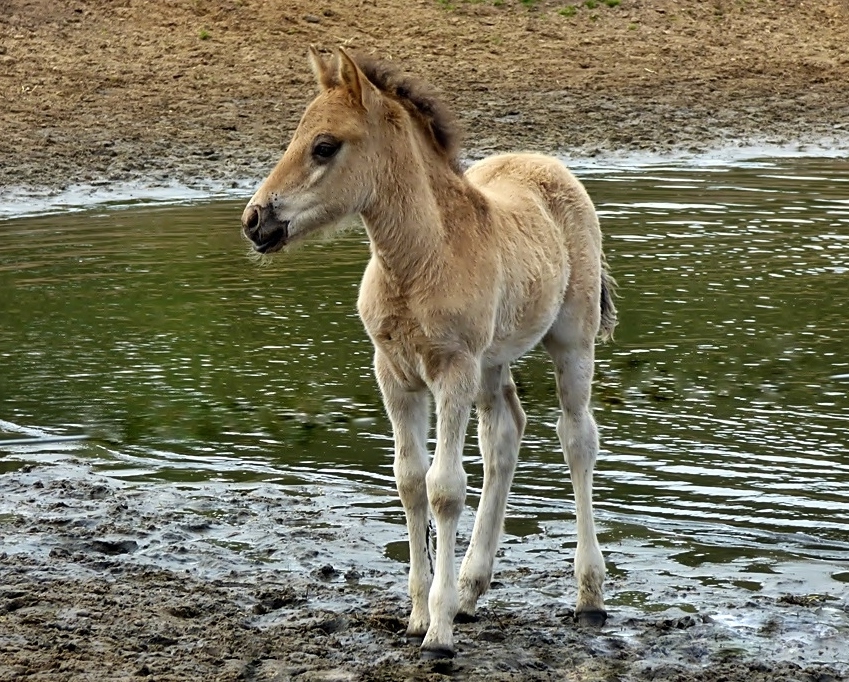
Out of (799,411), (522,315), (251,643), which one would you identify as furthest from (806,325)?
(251,643)

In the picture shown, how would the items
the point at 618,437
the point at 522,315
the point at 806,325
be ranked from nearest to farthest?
the point at 522,315, the point at 618,437, the point at 806,325

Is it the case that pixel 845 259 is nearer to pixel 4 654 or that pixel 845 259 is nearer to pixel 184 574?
pixel 184 574

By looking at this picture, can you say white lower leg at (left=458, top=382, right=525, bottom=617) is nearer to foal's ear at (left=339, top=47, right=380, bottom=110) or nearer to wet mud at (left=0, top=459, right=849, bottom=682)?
wet mud at (left=0, top=459, right=849, bottom=682)

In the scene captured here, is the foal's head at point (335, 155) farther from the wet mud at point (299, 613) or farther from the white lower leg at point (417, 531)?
the wet mud at point (299, 613)

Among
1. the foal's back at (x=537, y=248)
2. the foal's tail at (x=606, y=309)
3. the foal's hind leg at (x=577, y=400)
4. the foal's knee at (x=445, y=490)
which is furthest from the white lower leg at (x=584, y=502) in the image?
the foal's knee at (x=445, y=490)

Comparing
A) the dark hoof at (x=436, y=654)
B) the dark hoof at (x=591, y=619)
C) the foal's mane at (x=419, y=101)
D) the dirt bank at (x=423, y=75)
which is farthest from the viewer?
the dirt bank at (x=423, y=75)

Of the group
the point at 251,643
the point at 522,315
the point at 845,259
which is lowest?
the point at 845,259

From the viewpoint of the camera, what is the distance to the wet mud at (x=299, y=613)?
16.7 ft

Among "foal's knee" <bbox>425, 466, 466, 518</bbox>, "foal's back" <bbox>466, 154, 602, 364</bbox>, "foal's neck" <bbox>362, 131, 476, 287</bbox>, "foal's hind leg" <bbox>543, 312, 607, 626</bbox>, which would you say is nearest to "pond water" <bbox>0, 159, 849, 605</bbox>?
"foal's hind leg" <bbox>543, 312, 607, 626</bbox>

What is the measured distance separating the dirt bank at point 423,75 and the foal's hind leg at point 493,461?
1108 centimetres

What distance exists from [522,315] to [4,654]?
212 centimetres

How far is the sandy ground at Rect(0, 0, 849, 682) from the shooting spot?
17.1 feet

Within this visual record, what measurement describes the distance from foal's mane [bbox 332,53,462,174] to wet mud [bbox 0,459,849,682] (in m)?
1.70

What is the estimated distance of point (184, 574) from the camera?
6113 mm
